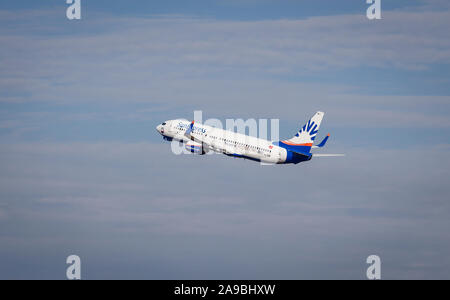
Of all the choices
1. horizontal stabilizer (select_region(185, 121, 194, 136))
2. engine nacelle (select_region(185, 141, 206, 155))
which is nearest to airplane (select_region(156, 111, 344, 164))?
engine nacelle (select_region(185, 141, 206, 155))

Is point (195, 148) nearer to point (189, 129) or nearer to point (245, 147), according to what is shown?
point (189, 129)

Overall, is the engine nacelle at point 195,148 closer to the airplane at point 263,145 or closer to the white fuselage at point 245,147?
the airplane at point 263,145

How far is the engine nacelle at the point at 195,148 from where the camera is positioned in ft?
632

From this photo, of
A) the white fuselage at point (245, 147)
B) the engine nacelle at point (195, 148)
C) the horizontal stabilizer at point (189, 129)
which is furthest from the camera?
the horizontal stabilizer at point (189, 129)

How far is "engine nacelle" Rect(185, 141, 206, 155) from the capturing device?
19275 centimetres

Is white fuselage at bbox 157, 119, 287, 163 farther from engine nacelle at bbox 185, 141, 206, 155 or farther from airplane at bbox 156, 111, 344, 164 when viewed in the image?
engine nacelle at bbox 185, 141, 206, 155

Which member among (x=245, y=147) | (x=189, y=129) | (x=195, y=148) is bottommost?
(x=245, y=147)

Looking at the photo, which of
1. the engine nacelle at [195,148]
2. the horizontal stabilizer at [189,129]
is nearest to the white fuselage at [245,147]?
the engine nacelle at [195,148]

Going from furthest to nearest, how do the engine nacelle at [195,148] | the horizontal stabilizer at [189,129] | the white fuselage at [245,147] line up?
1. the horizontal stabilizer at [189,129]
2. the engine nacelle at [195,148]
3. the white fuselage at [245,147]

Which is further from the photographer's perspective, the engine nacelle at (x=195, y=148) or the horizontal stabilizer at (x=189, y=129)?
the horizontal stabilizer at (x=189, y=129)

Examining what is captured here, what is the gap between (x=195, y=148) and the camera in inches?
7613

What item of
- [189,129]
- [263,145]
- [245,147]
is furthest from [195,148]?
[263,145]
